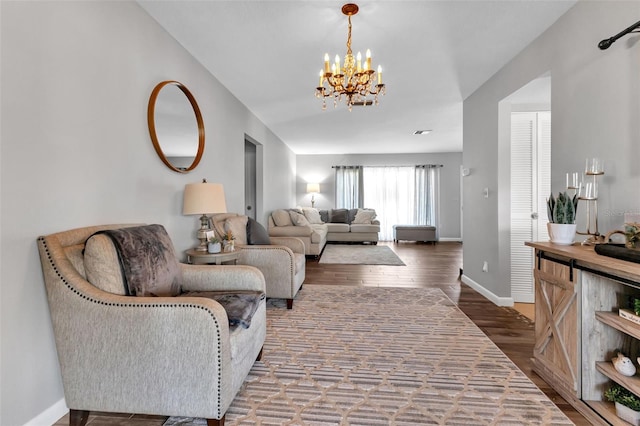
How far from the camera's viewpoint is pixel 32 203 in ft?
4.66

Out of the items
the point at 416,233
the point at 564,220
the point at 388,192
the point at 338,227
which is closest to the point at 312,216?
the point at 338,227

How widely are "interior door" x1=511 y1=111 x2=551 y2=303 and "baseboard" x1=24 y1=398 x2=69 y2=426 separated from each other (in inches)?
152

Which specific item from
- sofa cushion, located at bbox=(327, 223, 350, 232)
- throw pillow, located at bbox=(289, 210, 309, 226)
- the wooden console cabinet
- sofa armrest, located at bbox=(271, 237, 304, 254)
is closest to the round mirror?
sofa armrest, located at bbox=(271, 237, 304, 254)

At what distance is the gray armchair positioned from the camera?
133 centimetres

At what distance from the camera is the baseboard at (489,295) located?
3.21 m

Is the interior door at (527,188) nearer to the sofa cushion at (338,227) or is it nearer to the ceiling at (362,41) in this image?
the ceiling at (362,41)

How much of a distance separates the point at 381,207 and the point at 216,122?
6237mm

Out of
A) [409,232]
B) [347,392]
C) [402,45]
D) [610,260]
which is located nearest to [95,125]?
[347,392]

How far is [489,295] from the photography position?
134 inches

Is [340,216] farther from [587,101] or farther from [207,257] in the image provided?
[587,101]

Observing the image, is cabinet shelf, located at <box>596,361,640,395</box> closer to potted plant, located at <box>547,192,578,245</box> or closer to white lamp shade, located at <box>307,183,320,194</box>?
potted plant, located at <box>547,192,578,245</box>

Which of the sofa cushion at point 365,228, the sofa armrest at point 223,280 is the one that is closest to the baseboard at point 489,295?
the sofa armrest at point 223,280

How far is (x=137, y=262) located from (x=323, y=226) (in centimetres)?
566

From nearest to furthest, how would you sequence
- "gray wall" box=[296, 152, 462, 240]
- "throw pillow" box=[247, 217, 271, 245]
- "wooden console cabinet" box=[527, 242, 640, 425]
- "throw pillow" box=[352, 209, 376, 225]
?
"wooden console cabinet" box=[527, 242, 640, 425] < "throw pillow" box=[247, 217, 271, 245] < "throw pillow" box=[352, 209, 376, 225] < "gray wall" box=[296, 152, 462, 240]
